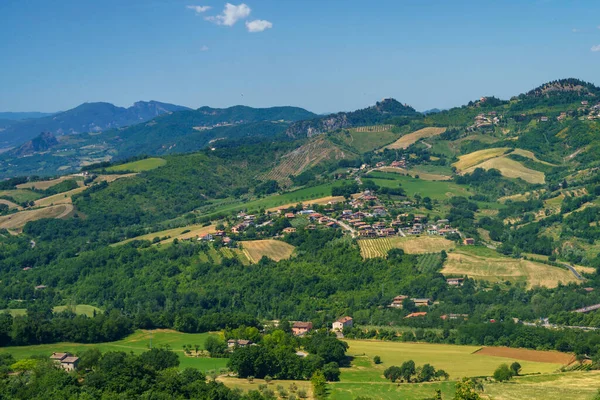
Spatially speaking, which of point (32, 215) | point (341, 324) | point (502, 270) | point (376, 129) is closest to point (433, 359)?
point (341, 324)

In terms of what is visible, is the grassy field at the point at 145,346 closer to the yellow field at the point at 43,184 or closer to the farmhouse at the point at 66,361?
the farmhouse at the point at 66,361

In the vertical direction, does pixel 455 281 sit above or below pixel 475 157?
below

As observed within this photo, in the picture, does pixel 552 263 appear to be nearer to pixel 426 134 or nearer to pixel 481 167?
A: pixel 481 167

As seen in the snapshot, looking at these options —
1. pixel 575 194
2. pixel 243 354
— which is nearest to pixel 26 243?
pixel 243 354

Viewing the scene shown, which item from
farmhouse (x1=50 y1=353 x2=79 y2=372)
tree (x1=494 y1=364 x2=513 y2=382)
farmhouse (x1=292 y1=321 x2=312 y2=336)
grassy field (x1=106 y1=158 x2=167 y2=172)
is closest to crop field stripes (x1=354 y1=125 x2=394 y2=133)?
grassy field (x1=106 y1=158 x2=167 y2=172)

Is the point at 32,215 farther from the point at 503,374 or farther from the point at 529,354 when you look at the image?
the point at 503,374

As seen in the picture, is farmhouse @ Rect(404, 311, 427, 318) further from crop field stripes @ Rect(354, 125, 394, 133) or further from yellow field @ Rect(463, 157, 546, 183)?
crop field stripes @ Rect(354, 125, 394, 133)
